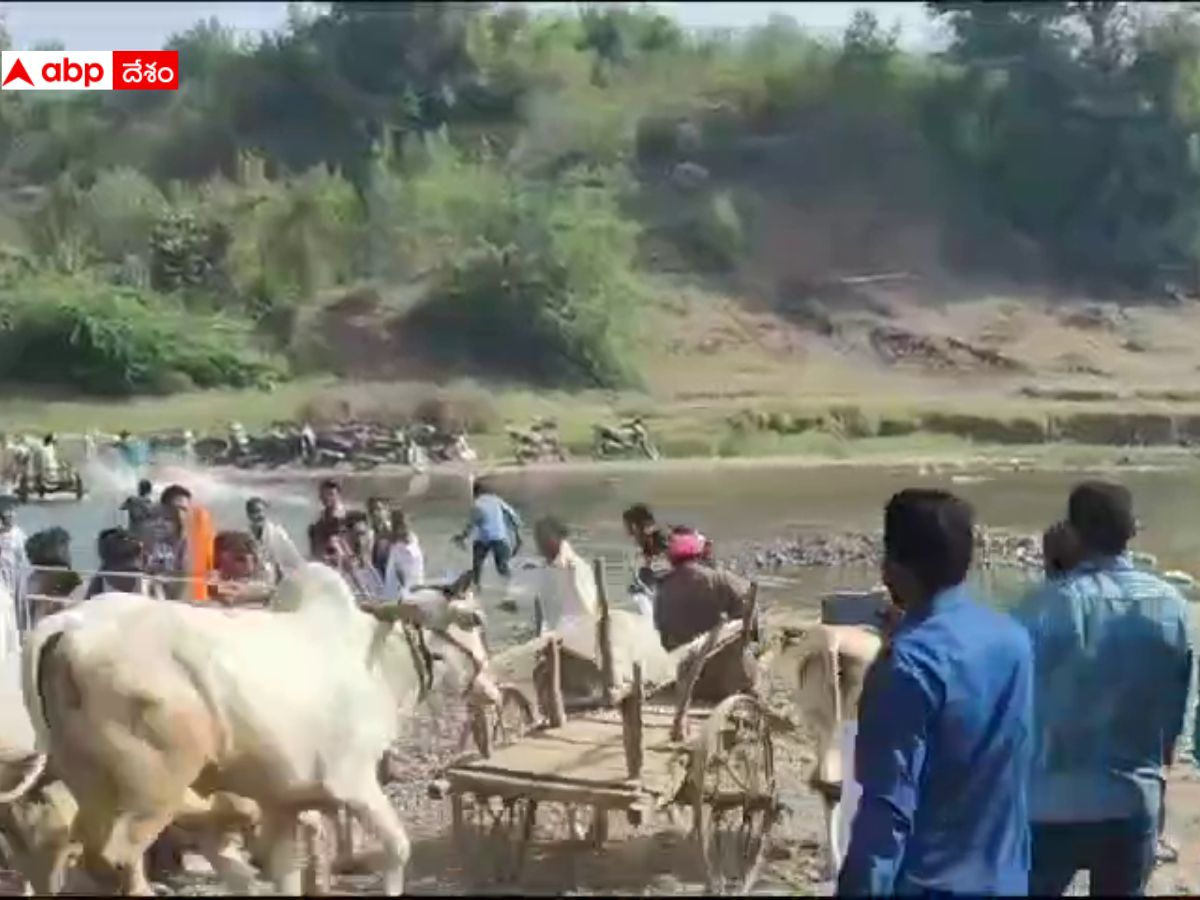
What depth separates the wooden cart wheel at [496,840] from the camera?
8.23 m

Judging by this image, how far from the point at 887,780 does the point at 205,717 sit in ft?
10.2

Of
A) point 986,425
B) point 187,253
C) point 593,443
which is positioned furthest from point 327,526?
point 187,253

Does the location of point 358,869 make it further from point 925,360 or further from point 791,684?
point 925,360

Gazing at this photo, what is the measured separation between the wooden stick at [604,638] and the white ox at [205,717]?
1.13 metres

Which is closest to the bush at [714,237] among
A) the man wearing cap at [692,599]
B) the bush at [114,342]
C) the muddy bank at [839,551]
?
the bush at [114,342]

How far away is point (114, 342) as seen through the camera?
109 ft

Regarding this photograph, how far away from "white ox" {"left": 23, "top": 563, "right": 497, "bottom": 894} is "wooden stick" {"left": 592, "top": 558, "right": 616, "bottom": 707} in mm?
1125

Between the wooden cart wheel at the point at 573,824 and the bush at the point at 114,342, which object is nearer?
the wooden cart wheel at the point at 573,824

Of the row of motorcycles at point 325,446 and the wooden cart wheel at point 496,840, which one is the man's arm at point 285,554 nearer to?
the wooden cart wheel at point 496,840

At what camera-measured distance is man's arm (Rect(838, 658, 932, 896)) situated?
4.05 m

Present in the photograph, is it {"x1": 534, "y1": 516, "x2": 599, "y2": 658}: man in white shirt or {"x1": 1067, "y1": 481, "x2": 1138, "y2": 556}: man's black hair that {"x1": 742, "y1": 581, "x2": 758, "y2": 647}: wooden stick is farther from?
{"x1": 1067, "y1": 481, "x2": 1138, "y2": 556}: man's black hair

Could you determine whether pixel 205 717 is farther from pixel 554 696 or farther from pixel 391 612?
pixel 554 696

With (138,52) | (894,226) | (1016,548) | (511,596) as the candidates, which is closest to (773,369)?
(894,226)

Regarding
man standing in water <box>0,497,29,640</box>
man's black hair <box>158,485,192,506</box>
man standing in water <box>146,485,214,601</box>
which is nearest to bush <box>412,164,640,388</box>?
man's black hair <box>158,485,192,506</box>
